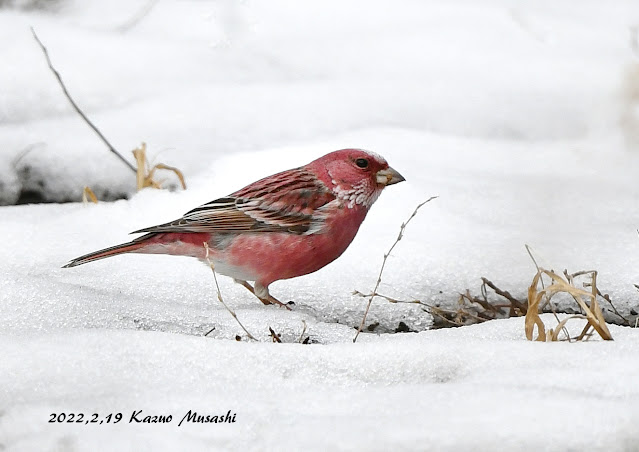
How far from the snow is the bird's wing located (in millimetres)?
292

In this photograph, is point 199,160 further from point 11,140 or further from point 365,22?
point 365,22

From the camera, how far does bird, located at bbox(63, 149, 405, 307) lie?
13.0 ft

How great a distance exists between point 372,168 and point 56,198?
88.8 inches

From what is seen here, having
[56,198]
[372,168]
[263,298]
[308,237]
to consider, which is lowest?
[56,198]

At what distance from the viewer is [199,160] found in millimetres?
5699

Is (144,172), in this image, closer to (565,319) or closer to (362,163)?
(362,163)

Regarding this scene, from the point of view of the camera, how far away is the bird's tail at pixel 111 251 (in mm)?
3900

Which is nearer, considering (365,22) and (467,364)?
(467,364)

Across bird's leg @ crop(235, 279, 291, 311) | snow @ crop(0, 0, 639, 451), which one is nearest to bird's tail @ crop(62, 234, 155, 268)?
snow @ crop(0, 0, 639, 451)

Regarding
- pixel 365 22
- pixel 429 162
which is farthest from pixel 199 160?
pixel 365 22

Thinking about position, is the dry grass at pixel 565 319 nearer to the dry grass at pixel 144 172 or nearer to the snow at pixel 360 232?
the snow at pixel 360 232

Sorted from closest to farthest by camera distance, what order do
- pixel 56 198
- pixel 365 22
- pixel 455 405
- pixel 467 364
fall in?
1. pixel 455 405
2. pixel 467 364
3. pixel 56 198
4. pixel 365 22

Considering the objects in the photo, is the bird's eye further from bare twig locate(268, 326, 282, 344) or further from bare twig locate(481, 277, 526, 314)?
bare twig locate(268, 326, 282, 344)

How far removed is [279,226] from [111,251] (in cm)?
68
